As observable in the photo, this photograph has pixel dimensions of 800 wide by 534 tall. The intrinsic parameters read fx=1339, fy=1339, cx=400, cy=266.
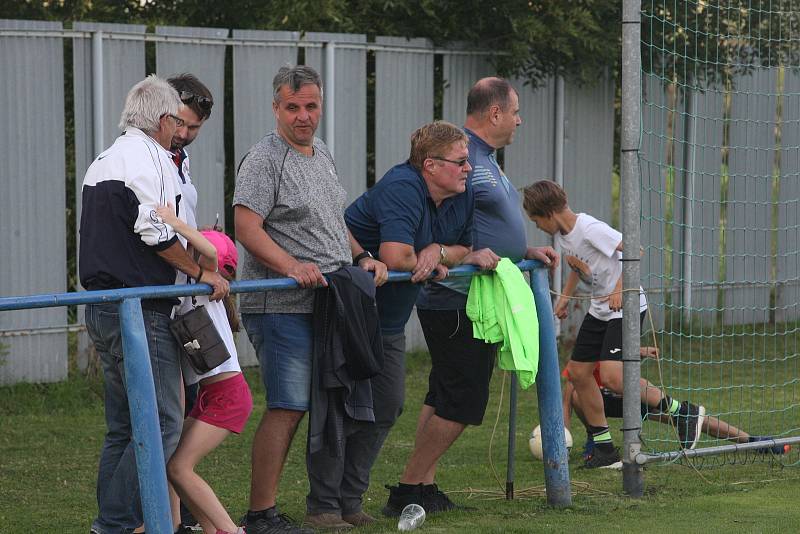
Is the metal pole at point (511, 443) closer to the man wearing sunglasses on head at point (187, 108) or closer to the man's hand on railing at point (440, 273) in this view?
the man's hand on railing at point (440, 273)

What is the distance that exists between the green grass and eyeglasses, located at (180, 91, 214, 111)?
195 cm

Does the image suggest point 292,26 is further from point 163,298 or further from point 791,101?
point 163,298

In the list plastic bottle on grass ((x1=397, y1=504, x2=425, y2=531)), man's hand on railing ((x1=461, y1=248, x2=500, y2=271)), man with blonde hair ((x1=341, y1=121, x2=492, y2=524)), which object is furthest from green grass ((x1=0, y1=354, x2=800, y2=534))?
man's hand on railing ((x1=461, y1=248, x2=500, y2=271))

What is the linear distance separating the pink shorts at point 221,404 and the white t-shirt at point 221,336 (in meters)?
0.06

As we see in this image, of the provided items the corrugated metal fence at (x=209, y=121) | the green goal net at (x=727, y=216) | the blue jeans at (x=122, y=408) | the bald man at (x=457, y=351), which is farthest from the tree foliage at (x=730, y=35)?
the blue jeans at (x=122, y=408)

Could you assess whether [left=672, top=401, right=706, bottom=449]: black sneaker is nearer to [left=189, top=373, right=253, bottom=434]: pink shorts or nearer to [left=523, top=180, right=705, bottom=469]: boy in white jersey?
[left=523, top=180, right=705, bottom=469]: boy in white jersey

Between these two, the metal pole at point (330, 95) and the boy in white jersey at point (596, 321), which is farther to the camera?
the metal pole at point (330, 95)

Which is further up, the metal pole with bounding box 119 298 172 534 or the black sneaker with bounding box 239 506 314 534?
the metal pole with bounding box 119 298 172 534


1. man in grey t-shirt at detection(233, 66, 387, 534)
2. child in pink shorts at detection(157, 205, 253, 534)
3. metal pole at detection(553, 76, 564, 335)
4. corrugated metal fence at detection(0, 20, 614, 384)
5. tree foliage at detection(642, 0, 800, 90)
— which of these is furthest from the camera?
metal pole at detection(553, 76, 564, 335)

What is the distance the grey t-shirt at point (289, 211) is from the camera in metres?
5.58

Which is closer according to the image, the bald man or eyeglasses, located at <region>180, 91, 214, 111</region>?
eyeglasses, located at <region>180, 91, 214, 111</region>

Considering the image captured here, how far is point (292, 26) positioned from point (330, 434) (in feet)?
20.3

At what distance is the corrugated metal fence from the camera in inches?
375

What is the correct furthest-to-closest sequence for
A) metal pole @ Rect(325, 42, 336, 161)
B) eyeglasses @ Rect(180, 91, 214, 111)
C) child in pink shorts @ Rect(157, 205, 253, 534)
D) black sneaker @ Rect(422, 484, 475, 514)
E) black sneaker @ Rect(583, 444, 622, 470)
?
1. metal pole @ Rect(325, 42, 336, 161)
2. black sneaker @ Rect(583, 444, 622, 470)
3. black sneaker @ Rect(422, 484, 475, 514)
4. eyeglasses @ Rect(180, 91, 214, 111)
5. child in pink shorts @ Rect(157, 205, 253, 534)
